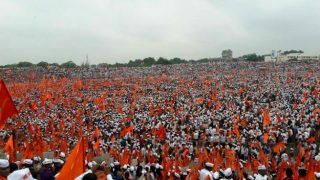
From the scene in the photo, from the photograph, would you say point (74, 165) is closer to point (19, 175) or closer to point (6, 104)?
point (19, 175)

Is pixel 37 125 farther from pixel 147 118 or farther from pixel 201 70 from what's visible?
pixel 201 70

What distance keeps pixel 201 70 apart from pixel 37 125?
35.5 m

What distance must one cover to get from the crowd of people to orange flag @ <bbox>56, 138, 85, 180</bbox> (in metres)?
0.36

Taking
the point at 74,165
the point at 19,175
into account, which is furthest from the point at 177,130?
the point at 19,175

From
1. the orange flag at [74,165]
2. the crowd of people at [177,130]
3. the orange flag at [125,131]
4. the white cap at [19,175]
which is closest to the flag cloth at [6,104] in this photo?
the crowd of people at [177,130]

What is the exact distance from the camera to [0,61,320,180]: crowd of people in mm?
10242

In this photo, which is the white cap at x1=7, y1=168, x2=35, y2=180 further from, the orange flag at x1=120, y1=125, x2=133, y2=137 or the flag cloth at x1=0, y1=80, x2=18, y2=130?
the orange flag at x1=120, y1=125, x2=133, y2=137

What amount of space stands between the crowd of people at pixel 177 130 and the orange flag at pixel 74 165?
36 centimetres

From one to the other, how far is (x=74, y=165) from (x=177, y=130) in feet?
50.9

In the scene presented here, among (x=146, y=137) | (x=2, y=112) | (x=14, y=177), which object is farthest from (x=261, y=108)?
(x=14, y=177)

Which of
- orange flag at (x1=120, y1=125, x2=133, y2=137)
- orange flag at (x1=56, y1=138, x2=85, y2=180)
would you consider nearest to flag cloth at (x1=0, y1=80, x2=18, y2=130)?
orange flag at (x1=56, y1=138, x2=85, y2=180)

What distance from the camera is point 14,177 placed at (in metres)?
4.76

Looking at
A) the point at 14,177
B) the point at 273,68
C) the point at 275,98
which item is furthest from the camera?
the point at 273,68

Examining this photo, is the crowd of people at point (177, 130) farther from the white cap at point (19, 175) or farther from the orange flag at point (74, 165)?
the orange flag at point (74, 165)
